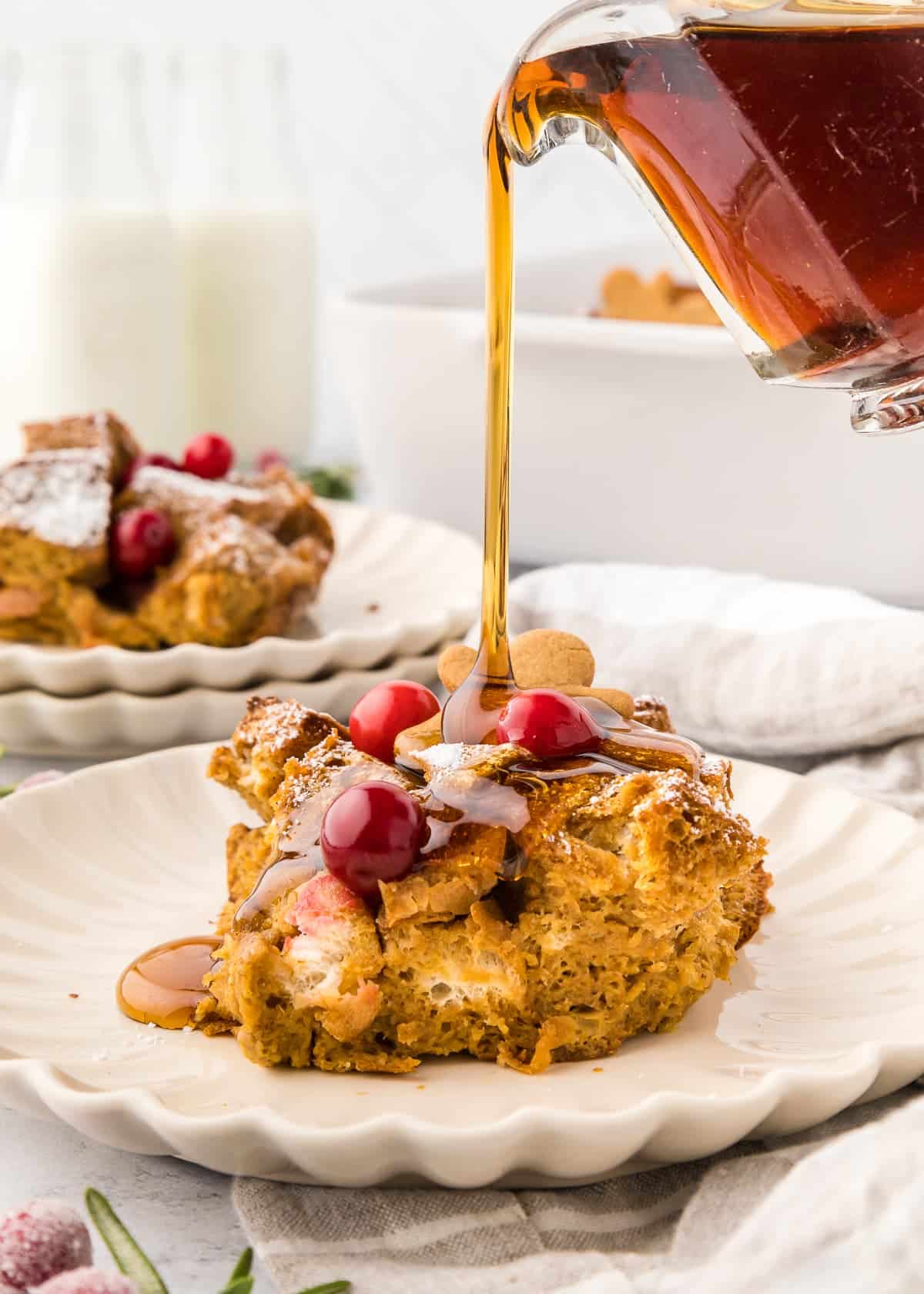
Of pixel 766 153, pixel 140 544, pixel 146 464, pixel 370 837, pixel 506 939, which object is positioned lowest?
pixel 506 939

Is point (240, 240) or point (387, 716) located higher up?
point (240, 240)

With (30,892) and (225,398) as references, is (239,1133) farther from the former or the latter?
(225,398)

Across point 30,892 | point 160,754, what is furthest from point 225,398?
point 30,892

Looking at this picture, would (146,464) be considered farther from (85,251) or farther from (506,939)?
(506,939)

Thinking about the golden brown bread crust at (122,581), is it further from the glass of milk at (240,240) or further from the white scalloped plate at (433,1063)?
the glass of milk at (240,240)

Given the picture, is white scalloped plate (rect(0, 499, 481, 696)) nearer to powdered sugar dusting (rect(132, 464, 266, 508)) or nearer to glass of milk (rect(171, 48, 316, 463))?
powdered sugar dusting (rect(132, 464, 266, 508))

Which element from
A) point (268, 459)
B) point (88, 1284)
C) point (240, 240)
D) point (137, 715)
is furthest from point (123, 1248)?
point (240, 240)
